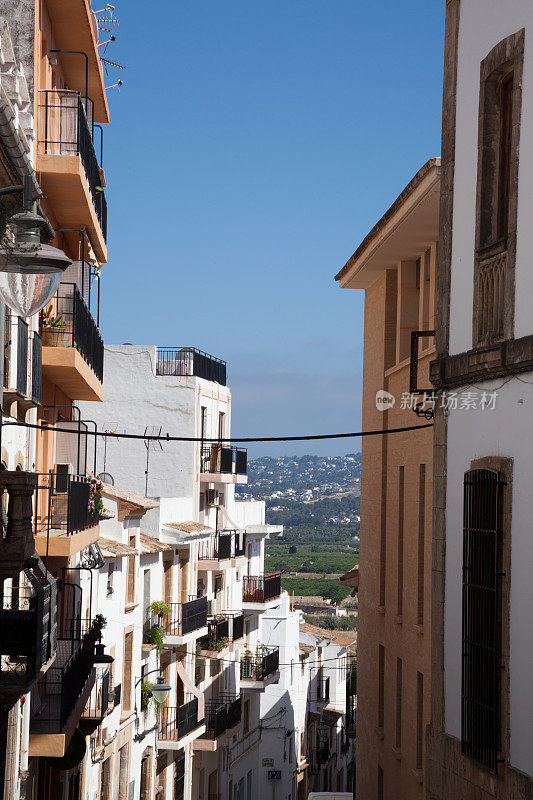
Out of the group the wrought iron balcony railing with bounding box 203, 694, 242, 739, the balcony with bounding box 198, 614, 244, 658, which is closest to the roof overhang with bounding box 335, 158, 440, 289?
the balcony with bounding box 198, 614, 244, 658

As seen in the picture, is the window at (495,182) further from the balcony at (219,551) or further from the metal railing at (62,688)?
the balcony at (219,551)

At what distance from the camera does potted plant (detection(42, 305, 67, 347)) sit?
1614 centimetres

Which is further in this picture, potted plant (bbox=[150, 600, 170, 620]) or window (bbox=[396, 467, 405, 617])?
potted plant (bbox=[150, 600, 170, 620])

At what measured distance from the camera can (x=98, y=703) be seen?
79.8 ft

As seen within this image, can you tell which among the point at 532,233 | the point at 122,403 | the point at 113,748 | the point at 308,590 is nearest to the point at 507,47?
the point at 532,233

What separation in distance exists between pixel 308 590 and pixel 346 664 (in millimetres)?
82986

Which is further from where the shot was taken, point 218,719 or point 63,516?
point 218,719

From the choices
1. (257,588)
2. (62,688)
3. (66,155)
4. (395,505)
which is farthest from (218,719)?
(66,155)

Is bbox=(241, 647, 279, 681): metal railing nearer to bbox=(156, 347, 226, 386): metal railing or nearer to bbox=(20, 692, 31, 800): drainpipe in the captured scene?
bbox=(156, 347, 226, 386): metal railing

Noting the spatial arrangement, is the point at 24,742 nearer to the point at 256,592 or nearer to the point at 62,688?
the point at 62,688

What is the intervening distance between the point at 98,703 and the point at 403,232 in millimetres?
12115

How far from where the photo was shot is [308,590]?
150875 millimetres

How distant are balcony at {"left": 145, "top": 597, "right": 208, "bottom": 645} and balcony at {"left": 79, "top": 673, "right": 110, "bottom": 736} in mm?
5741

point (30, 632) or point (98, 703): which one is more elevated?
point (30, 632)
